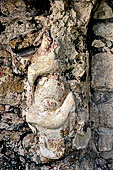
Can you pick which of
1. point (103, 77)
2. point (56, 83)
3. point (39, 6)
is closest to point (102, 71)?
point (103, 77)

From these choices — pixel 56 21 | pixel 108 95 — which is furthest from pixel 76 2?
pixel 108 95

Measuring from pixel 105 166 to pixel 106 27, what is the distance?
32.3 inches

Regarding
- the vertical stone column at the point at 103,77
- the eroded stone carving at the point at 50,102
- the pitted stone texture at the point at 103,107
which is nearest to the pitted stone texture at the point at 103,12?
the vertical stone column at the point at 103,77

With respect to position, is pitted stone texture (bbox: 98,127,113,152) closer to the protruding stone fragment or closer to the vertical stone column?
the vertical stone column

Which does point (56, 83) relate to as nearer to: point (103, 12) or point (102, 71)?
point (102, 71)

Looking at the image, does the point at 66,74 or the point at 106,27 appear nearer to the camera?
the point at 66,74

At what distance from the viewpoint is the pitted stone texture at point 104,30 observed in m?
1.37

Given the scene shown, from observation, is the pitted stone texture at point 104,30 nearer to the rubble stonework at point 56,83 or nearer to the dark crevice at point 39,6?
the rubble stonework at point 56,83

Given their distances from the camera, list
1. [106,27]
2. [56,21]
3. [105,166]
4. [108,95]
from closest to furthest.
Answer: [56,21] → [106,27] → [108,95] → [105,166]

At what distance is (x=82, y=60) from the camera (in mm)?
1296

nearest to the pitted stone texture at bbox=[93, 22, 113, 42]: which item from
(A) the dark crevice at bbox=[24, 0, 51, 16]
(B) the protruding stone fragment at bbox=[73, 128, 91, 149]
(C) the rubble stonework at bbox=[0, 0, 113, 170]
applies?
(C) the rubble stonework at bbox=[0, 0, 113, 170]

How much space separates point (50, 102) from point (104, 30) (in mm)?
480

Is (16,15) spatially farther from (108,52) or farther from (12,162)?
(12,162)

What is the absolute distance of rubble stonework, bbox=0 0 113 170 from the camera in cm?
123
